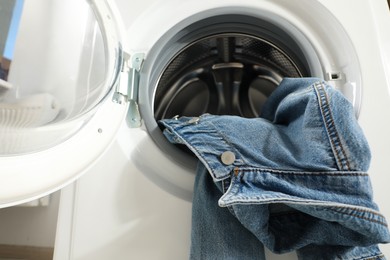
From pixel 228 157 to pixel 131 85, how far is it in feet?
0.86

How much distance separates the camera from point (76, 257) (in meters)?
0.54

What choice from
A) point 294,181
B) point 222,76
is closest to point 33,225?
point 222,76

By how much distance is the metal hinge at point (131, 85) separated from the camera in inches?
22.7

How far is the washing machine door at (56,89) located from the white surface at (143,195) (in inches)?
3.7

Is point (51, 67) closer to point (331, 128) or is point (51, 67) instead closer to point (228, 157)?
point (228, 157)

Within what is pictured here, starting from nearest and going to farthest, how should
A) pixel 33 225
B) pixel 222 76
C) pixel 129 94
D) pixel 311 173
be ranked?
pixel 311 173 < pixel 129 94 < pixel 222 76 < pixel 33 225

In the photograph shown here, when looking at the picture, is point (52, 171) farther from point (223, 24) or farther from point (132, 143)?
point (223, 24)

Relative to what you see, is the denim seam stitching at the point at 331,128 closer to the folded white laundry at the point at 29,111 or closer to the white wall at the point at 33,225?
the folded white laundry at the point at 29,111

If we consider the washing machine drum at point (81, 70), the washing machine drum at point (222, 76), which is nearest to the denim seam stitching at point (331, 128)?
the washing machine drum at point (81, 70)

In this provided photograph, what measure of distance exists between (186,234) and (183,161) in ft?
0.46

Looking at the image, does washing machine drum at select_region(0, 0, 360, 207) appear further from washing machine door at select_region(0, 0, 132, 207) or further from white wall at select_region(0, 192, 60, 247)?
white wall at select_region(0, 192, 60, 247)

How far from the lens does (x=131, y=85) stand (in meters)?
0.60

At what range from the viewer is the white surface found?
1.74 ft

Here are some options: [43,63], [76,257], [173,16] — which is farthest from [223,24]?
[76,257]
